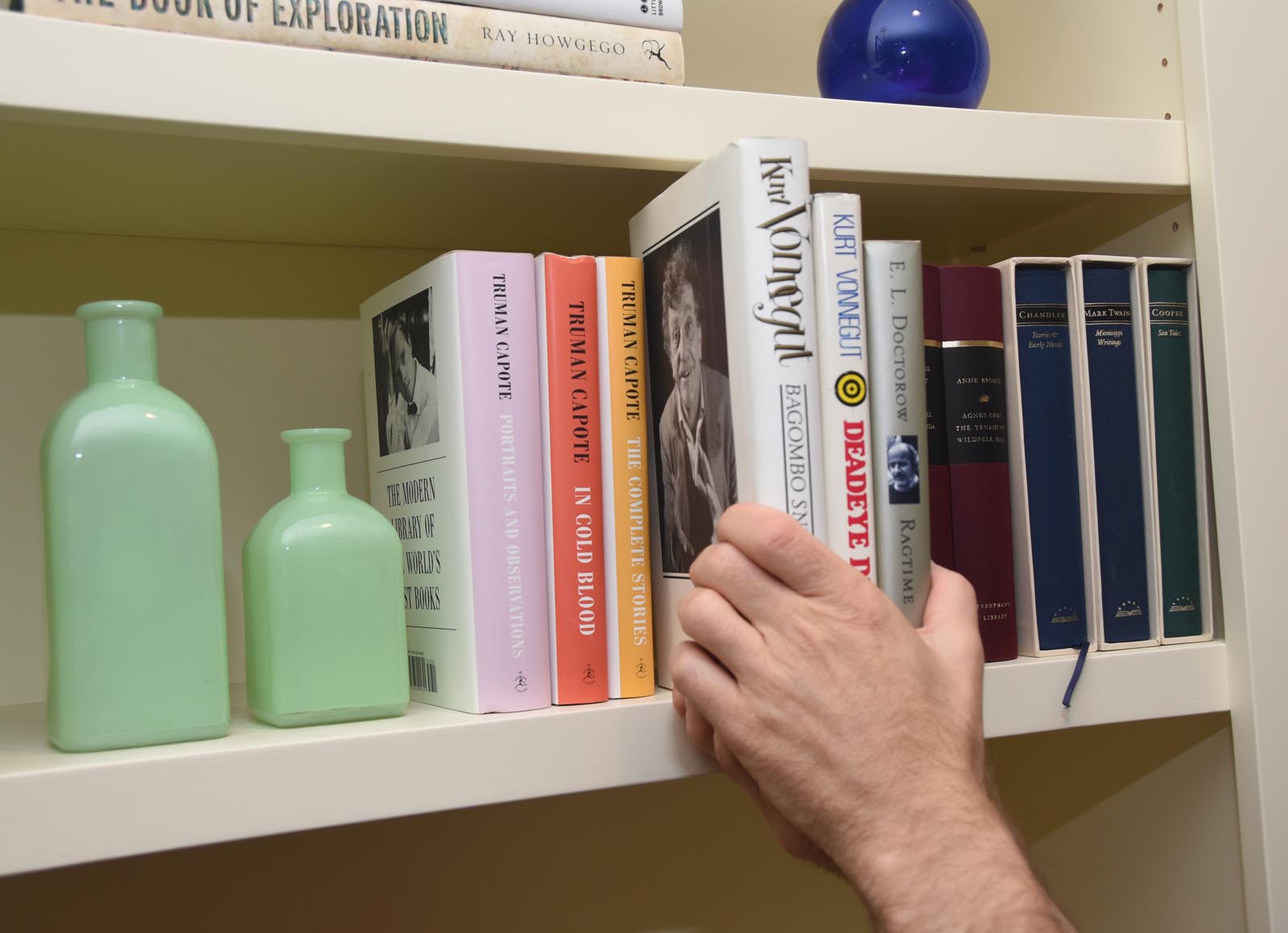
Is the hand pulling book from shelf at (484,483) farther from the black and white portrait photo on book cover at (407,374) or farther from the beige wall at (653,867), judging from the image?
the beige wall at (653,867)

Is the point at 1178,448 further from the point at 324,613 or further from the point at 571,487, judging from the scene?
the point at 324,613

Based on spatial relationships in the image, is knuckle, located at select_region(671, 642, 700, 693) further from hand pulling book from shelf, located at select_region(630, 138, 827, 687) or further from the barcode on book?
the barcode on book

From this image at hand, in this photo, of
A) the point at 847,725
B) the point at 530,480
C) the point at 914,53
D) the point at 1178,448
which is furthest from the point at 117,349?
the point at 1178,448

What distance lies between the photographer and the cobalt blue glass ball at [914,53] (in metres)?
0.82

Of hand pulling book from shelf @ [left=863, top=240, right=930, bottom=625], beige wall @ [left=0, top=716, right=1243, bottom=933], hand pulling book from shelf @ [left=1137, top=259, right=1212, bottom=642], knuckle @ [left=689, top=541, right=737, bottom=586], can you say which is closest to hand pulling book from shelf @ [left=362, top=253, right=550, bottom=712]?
knuckle @ [left=689, top=541, right=737, bottom=586]

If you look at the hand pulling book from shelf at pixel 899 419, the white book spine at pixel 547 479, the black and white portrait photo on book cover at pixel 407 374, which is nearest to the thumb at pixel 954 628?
the hand pulling book from shelf at pixel 899 419

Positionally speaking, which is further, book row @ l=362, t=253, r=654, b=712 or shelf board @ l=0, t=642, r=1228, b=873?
book row @ l=362, t=253, r=654, b=712

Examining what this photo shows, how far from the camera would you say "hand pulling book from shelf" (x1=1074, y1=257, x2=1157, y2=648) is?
798mm

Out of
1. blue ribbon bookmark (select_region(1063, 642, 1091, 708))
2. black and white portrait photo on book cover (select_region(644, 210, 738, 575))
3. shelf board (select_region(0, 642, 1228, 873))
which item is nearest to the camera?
shelf board (select_region(0, 642, 1228, 873))

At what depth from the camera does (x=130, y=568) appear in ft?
1.92

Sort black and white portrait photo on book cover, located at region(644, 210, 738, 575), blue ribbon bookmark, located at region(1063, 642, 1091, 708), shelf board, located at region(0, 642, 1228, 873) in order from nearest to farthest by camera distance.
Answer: shelf board, located at region(0, 642, 1228, 873) → black and white portrait photo on book cover, located at region(644, 210, 738, 575) → blue ribbon bookmark, located at region(1063, 642, 1091, 708)

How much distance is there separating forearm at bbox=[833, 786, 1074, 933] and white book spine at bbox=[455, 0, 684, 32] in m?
0.51

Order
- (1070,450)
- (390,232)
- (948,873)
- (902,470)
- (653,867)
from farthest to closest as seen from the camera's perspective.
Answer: (653,867), (390,232), (1070,450), (902,470), (948,873)

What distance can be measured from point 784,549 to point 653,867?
552mm
